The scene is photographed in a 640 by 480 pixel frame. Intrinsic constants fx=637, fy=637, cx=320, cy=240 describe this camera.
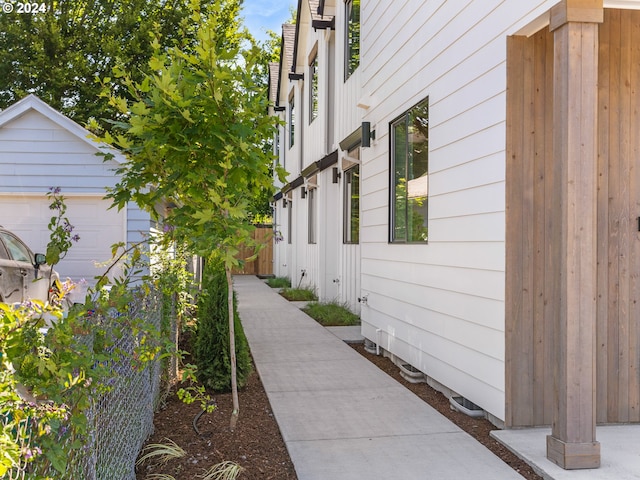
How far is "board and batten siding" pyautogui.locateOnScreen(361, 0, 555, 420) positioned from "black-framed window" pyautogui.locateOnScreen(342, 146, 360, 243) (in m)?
3.24

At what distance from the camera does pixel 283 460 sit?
4.34m

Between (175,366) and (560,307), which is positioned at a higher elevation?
(560,307)

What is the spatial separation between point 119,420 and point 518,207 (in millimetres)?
3005

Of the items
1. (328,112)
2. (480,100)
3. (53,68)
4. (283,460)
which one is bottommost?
(283,460)

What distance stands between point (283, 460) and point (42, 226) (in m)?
9.11

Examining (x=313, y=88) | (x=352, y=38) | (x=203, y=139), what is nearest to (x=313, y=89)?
(x=313, y=88)

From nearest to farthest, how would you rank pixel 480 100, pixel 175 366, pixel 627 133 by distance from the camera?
pixel 627 133, pixel 480 100, pixel 175 366

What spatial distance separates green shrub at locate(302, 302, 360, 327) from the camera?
1102 centimetres

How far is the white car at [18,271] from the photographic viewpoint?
7.68 metres

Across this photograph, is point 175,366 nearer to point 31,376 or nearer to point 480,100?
point 480,100

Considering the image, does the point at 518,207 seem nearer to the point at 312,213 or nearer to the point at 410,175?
the point at 410,175

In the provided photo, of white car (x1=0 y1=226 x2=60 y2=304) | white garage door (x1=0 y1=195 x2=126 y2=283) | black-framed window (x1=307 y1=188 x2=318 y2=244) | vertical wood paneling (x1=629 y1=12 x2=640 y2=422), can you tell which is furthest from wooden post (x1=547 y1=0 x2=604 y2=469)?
black-framed window (x1=307 y1=188 x2=318 y2=244)

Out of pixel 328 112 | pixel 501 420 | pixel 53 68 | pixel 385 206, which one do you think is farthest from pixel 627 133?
pixel 53 68

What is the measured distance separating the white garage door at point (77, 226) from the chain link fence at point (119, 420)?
7484 mm
